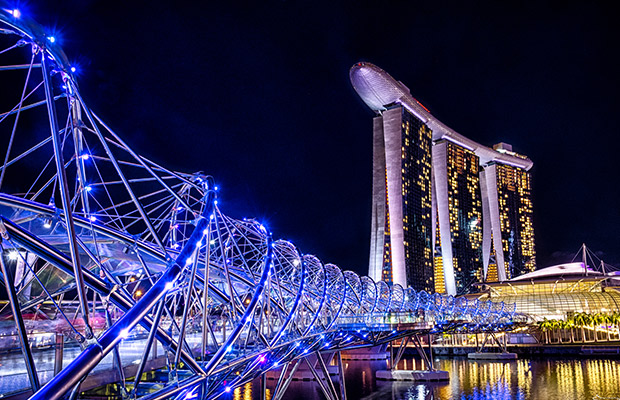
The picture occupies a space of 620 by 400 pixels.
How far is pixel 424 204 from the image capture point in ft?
508

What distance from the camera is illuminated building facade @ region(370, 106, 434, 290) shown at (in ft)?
447

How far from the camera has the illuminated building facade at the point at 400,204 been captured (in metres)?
136

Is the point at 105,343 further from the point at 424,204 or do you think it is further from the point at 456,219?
the point at 456,219

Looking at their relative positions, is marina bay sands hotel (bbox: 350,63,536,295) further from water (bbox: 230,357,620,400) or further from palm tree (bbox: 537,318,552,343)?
water (bbox: 230,357,620,400)

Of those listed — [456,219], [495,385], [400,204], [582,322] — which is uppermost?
[456,219]

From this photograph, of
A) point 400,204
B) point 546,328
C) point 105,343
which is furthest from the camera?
point 400,204

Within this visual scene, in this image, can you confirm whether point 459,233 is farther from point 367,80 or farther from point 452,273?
point 367,80

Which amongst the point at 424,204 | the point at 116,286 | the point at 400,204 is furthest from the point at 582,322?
the point at 116,286

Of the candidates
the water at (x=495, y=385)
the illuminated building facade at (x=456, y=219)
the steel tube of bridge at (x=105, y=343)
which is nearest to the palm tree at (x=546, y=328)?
the water at (x=495, y=385)

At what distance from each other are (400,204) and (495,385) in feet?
284

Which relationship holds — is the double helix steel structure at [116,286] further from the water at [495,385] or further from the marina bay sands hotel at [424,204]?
the marina bay sands hotel at [424,204]

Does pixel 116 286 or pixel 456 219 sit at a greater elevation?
pixel 456 219

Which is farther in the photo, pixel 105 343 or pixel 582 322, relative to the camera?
pixel 582 322

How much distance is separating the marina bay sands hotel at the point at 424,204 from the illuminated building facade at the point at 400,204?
10.7 inches
